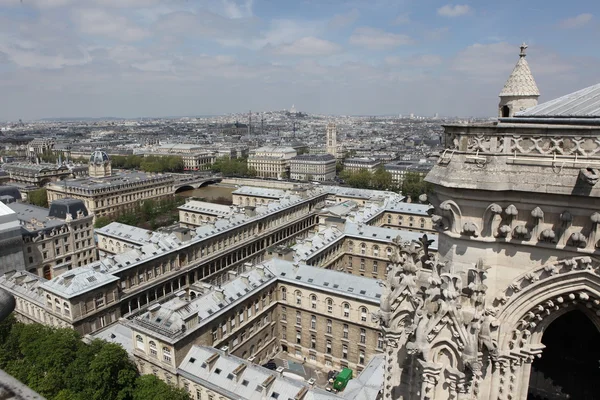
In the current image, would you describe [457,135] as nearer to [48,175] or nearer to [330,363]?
[330,363]

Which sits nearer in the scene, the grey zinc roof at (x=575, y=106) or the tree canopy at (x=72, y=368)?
the grey zinc roof at (x=575, y=106)

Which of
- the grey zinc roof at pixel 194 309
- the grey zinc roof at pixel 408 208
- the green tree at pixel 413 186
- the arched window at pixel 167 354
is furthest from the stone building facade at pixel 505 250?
the green tree at pixel 413 186

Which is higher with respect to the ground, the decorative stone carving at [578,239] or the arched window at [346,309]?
the decorative stone carving at [578,239]

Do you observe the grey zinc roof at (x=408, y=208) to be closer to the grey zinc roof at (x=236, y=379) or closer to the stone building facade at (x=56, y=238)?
the grey zinc roof at (x=236, y=379)

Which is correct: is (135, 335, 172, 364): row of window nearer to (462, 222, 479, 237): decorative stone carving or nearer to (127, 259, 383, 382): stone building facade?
(127, 259, 383, 382): stone building facade

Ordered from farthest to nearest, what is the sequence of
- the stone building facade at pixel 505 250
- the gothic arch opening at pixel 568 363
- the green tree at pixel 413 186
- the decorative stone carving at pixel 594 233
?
the green tree at pixel 413 186, the gothic arch opening at pixel 568 363, the stone building facade at pixel 505 250, the decorative stone carving at pixel 594 233

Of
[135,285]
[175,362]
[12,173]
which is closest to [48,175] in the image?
[12,173]

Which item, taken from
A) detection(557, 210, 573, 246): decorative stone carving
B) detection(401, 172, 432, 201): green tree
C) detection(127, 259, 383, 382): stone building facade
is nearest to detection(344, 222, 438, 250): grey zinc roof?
detection(127, 259, 383, 382): stone building facade

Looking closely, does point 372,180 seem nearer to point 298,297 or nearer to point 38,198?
point 298,297
